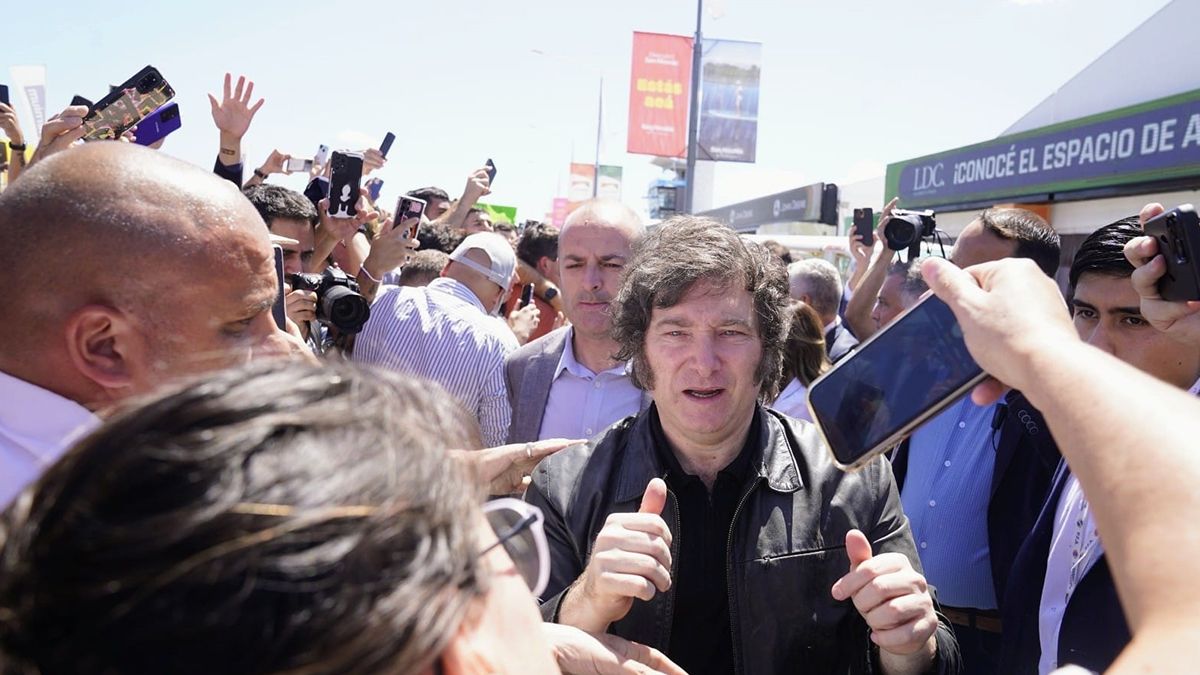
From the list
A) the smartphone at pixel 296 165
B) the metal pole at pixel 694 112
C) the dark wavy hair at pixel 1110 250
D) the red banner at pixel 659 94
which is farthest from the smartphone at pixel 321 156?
the red banner at pixel 659 94

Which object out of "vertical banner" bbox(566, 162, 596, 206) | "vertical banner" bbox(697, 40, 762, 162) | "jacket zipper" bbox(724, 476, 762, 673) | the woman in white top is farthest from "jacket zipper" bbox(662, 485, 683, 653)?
"vertical banner" bbox(566, 162, 596, 206)

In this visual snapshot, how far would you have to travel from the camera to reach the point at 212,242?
1.50 metres

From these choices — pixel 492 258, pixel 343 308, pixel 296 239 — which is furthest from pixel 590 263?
pixel 296 239

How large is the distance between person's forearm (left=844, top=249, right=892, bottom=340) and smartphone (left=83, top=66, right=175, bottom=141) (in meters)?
3.76

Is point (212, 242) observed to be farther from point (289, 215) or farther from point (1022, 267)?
point (289, 215)

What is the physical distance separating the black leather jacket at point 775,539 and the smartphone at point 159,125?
2.82m

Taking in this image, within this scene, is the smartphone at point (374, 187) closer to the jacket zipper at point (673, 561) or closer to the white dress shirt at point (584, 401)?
the white dress shirt at point (584, 401)

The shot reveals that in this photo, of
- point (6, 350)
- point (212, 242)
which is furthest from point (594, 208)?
point (6, 350)

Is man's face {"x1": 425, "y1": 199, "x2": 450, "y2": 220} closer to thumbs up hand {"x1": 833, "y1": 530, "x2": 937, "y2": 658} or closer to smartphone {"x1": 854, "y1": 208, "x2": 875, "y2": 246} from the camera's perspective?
smartphone {"x1": 854, "y1": 208, "x2": 875, "y2": 246}

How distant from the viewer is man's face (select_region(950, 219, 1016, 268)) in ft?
12.2

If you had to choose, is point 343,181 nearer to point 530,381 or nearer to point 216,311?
point 530,381

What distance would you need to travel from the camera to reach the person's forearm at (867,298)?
16.8ft

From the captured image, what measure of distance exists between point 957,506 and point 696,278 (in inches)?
53.5

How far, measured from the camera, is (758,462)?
204 cm
